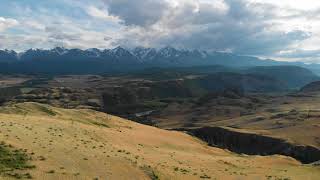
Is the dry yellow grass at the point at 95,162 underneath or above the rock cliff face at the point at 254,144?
above

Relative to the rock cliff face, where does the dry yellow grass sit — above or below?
above

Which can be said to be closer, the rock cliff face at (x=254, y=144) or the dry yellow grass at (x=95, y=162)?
the dry yellow grass at (x=95, y=162)

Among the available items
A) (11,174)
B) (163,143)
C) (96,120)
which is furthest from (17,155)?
(96,120)

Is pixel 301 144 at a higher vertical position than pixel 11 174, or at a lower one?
lower

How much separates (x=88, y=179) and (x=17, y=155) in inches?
303

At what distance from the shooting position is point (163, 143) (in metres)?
86.5

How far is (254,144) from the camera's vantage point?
517 feet

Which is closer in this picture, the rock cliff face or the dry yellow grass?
the dry yellow grass

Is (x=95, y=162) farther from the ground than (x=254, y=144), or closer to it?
farther from the ground

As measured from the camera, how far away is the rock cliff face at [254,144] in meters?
135

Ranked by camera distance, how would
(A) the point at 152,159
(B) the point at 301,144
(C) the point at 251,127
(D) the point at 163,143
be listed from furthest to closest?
(C) the point at 251,127, (B) the point at 301,144, (D) the point at 163,143, (A) the point at 152,159

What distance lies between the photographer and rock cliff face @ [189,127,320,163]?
13488cm

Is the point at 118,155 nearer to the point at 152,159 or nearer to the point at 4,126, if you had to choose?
the point at 152,159

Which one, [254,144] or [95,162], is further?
[254,144]
